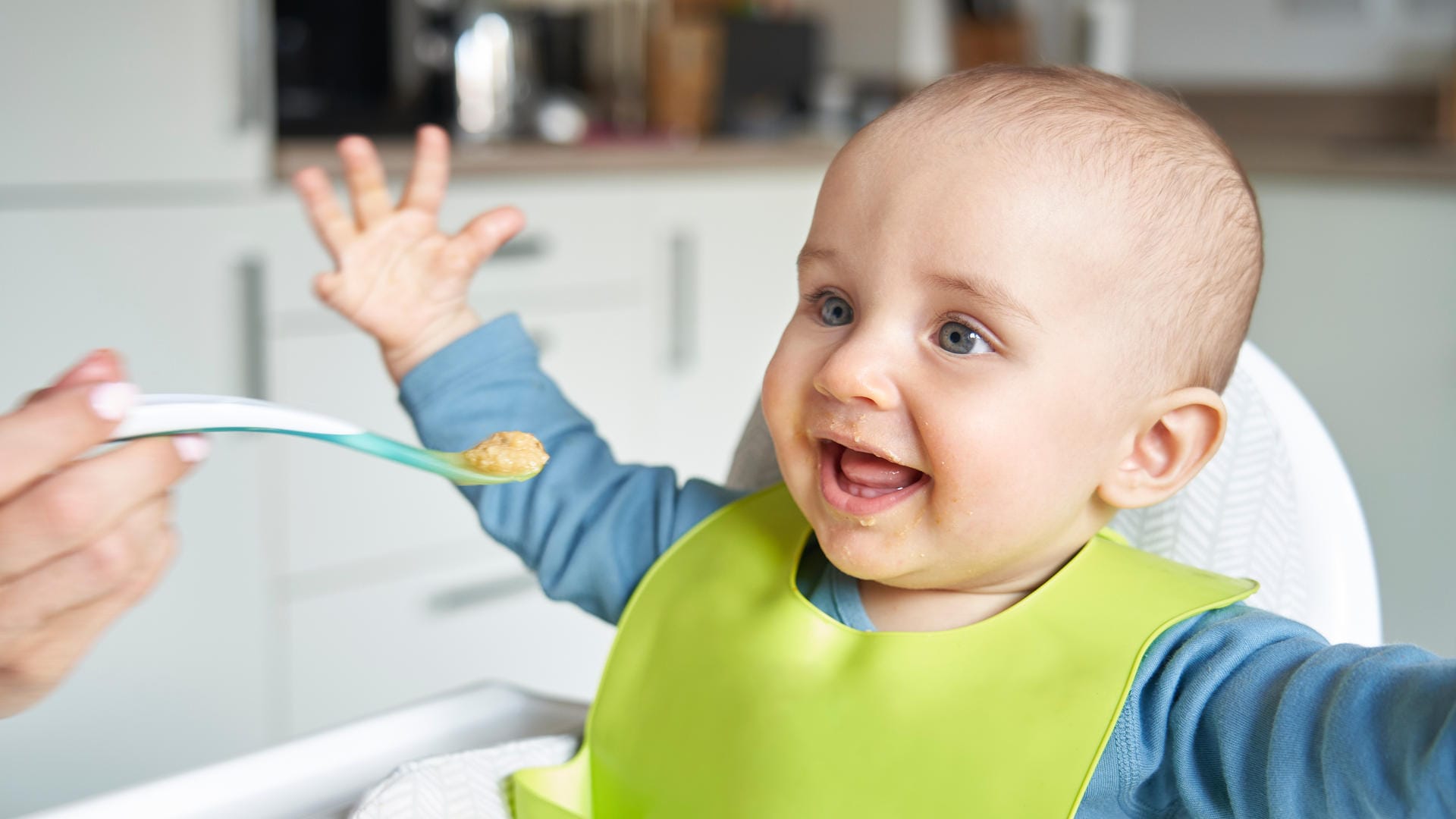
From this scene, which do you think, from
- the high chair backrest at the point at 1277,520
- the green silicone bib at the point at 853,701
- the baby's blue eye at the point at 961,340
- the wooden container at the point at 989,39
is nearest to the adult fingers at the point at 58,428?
the green silicone bib at the point at 853,701

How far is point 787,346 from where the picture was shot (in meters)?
0.77

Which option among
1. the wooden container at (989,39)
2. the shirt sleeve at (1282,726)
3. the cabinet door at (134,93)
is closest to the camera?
the shirt sleeve at (1282,726)

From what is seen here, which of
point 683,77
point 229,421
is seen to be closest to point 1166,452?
point 229,421

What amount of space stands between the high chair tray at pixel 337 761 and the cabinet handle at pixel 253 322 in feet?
3.29

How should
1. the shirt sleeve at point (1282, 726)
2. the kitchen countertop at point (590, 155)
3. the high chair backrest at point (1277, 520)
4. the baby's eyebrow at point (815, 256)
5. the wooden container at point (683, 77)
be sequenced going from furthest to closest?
the wooden container at point (683, 77) → the kitchen countertop at point (590, 155) → the high chair backrest at point (1277, 520) → the baby's eyebrow at point (815, 256) → the shirt sleeve at point (1282, 726)

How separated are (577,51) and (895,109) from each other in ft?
6.47

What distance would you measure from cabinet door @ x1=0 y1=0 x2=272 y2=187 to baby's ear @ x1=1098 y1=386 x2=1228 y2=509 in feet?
4.30

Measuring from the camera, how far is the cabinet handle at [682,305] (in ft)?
7.38

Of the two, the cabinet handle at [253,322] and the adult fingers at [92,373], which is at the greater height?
the adult fingers at [92,373]

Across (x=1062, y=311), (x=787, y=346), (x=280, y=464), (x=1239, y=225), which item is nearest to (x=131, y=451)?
(x=787, y=346)

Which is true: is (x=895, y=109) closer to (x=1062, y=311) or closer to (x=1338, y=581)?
(x=1062, y=311)

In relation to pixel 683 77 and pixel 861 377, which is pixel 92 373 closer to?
pixel 861 377

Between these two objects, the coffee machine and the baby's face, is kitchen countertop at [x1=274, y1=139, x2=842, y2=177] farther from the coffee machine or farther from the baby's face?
the baby's face

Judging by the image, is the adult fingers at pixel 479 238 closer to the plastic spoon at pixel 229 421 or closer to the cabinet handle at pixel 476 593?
the plastic spoon at pixel 229 421
